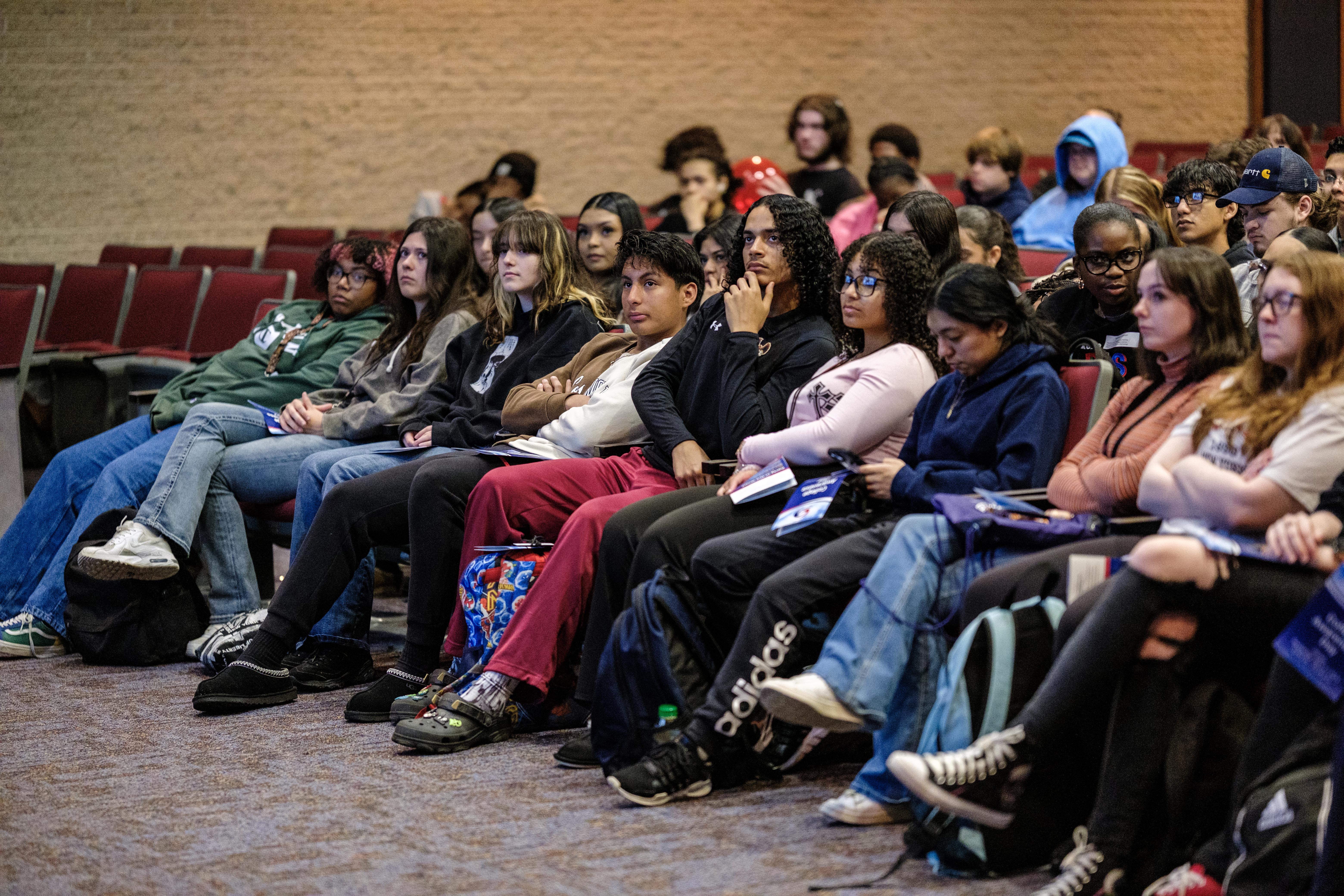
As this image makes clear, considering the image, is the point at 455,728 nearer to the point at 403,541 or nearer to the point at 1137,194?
the point at 403,541

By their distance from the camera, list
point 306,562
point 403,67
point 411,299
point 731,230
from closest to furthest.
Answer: point 306,562 → point 731,230 → point 411,299 → point 403,67

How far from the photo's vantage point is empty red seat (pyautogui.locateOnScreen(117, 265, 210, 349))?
633 centimetres

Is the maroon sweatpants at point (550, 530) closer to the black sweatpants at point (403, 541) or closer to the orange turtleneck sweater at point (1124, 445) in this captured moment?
the black sweatpants at point (403, 541)

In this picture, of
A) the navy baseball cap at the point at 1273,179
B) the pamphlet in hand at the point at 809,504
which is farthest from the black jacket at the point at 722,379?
the navy baseball cap at the point at 1273,179

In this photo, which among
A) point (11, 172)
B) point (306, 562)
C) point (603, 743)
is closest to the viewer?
point (603, 743)

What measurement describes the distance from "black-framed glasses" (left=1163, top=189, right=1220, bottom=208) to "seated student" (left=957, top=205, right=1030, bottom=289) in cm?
44

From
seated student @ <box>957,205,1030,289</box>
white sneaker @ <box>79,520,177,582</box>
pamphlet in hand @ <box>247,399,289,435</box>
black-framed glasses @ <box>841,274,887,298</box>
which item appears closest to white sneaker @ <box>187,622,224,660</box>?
white sneaker @ <box>79,520,177,582</box>

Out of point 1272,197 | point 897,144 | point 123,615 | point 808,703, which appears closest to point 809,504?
point 808,703

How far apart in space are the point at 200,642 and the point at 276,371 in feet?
3.24

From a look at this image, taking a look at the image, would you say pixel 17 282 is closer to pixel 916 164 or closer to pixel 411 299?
pixel 411 299

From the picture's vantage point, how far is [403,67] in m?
9.17

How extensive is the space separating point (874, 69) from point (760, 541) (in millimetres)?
7982

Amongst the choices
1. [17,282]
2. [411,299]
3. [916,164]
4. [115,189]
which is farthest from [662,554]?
[115,189]

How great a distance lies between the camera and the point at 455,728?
3.20m
